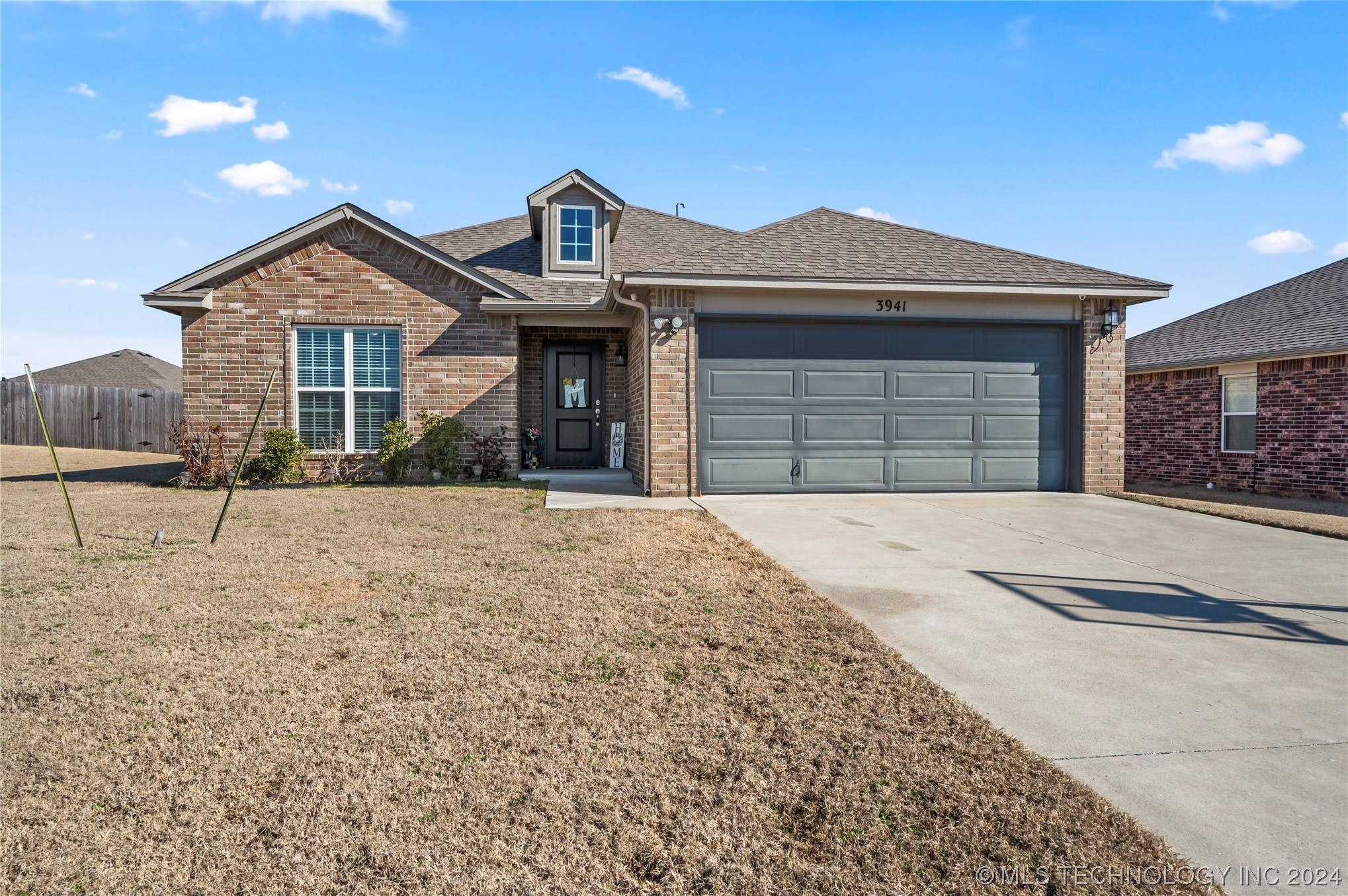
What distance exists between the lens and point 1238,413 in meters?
13.5

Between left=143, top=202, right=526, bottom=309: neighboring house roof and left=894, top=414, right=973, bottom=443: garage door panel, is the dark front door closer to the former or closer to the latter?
left=143, top=202, right=526, bottom=309: neighboring house roof

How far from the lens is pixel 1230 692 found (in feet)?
10.8

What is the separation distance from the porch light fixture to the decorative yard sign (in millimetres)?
8262

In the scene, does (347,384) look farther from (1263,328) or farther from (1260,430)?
(1263,328)

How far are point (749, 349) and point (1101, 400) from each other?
535 cm

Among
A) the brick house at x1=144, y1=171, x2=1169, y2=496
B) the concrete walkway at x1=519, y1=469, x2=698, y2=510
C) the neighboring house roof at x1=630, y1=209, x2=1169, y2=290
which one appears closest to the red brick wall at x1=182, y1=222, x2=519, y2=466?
the brick house at x1=144, y1=171, x2=1169, y2=496

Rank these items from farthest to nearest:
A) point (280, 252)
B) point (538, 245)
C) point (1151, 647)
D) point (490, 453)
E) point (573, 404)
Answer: point (538, 245) < point (573, 404) < point (490, 453) < point (280, 252) < point (1151, 647)

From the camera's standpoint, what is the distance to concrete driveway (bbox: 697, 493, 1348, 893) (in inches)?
92.7

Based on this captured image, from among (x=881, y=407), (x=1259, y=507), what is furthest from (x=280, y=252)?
(x=1259, y=507)

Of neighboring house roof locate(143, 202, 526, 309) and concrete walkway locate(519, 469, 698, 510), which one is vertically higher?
neighboring house roof locate(143, 202, 526, 309)

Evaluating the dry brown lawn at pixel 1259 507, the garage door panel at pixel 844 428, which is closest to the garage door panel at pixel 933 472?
the garage door panel at pixel 844 428

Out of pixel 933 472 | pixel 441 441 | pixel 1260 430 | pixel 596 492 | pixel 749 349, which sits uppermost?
pixel 749 349

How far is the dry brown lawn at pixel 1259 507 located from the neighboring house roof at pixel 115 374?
105 feet

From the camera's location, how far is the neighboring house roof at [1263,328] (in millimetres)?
12422
